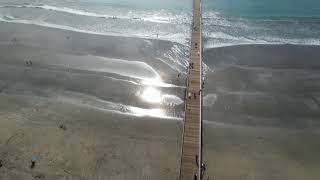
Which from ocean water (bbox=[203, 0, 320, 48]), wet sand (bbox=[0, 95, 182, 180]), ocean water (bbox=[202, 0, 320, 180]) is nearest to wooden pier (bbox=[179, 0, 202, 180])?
wet sand (bbox=[0, 95, 182, 180])

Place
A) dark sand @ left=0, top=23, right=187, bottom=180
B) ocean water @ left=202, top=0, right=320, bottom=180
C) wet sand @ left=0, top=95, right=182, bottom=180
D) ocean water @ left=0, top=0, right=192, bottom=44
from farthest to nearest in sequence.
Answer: ocean water @ left=0, top=0, right=192, bottom=44 < ocean water @ left=202, top=0, right=320, bottom=180 < dark sand @ left=0, top=23, right=187, bottom=180 < wet sand @ left=0, top=95, right=182, bottom=180

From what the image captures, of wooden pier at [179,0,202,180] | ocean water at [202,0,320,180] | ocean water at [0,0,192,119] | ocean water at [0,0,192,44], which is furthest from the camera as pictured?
ocean water at [0,0,192,44]

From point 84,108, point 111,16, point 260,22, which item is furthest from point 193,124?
point 111,16

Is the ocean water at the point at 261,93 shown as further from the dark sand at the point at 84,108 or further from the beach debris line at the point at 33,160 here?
the beach debris line at the point at 33,160

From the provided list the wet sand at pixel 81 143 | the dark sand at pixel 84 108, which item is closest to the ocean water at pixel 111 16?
the dark sand at pixel 84 108

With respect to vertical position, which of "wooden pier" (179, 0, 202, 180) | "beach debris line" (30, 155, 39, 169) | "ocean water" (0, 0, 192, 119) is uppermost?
"ocean water" (0, 0, 192, 119)

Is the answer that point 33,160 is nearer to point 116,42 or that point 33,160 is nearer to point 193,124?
point 193,124

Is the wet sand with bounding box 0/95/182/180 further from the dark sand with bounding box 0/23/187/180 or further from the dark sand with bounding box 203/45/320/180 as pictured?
the dark sand with bounding box 203/45/320/180

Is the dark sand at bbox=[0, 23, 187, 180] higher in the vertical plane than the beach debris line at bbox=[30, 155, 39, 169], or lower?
higher
